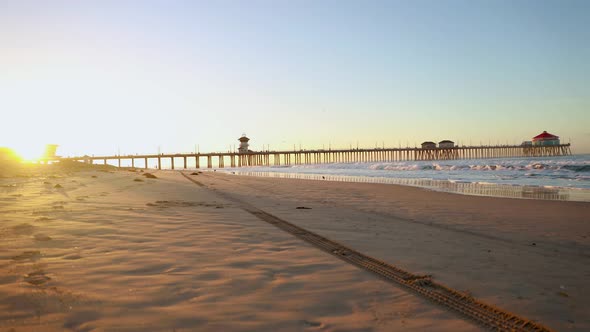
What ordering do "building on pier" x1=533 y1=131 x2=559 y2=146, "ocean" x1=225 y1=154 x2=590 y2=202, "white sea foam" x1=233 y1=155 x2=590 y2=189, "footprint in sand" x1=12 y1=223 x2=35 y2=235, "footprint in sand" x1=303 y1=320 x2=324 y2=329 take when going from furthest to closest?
"building on pier" x1=533 y1=131 x2=559 y2=146
"white sea foam" x1=233 y1=155 x2=590 y2=189
"ocean" x1=225 y1=154 x2=590 y2=202
"footprint in sand" x1=12 y1=223 x2=35 y2=235
"footprint in sand" x1=303 y1=320 x2=324 y2=329

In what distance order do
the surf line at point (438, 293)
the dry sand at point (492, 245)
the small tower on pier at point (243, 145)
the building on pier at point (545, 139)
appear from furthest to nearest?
the building on pier at point (545, 139), the small tower on pier at point (243, 145), the dry sand at point (492, 245), the surf line at point (438, 293)

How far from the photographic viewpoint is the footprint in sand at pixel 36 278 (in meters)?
3.00

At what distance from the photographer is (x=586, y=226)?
7.02m

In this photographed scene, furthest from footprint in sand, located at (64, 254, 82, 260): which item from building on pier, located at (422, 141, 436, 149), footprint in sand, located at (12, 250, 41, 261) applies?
building on pier, located at (422, 141, 436, 149)

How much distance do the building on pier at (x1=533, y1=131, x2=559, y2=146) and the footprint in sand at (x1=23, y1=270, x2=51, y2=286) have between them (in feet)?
443

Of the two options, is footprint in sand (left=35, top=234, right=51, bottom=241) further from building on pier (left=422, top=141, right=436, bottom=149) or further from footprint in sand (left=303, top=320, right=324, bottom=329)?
building on pier (left=422, top=141, right=436, bottom=149)

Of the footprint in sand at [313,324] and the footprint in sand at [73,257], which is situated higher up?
the footprint in sand at [73,257]

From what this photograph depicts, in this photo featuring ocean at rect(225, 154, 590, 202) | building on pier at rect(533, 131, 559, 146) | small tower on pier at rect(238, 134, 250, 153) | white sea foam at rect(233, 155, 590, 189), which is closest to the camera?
ocean at rect(225, 154, 590, 202)

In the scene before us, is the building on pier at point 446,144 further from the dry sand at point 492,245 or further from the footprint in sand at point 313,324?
the footprint in sand at point 313,324

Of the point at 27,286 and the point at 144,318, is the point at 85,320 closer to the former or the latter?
the point at 144,318

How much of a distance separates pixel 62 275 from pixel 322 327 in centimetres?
243

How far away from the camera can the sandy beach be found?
257cm

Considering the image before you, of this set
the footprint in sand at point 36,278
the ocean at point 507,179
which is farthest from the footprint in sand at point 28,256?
the ocean at point 507,179

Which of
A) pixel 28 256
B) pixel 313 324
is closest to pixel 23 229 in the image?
pixel 28 256
